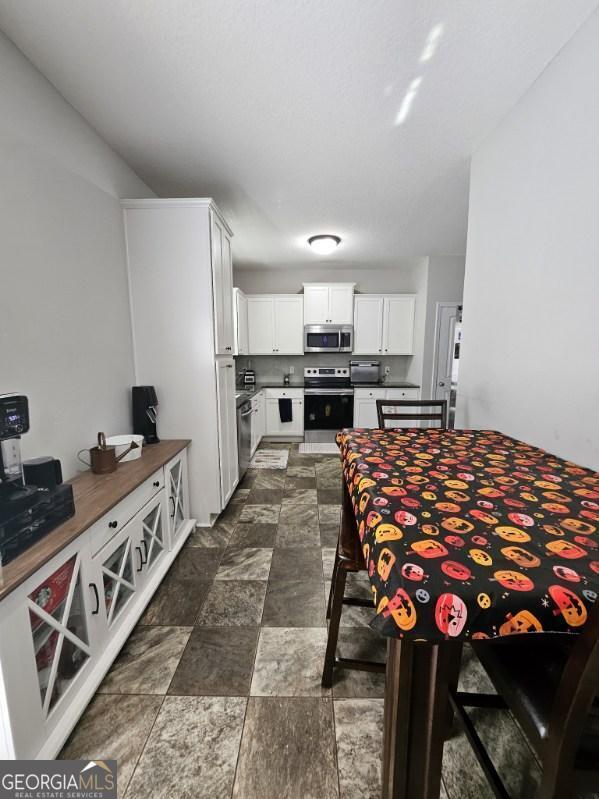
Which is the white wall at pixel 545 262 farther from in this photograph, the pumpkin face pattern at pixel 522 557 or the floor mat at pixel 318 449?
the floor mat at pixel 318 449

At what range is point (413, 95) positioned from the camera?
5.28ft

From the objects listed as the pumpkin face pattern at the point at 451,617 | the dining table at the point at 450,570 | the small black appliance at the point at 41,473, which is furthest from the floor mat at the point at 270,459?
the pumpkin face pattern at the point at 451,617

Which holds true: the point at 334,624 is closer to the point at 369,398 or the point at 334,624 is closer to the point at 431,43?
the point at 431,43

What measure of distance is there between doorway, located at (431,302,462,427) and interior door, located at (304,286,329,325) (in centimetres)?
154

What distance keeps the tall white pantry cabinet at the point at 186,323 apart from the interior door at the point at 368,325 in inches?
104

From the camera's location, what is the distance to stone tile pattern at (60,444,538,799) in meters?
0.99

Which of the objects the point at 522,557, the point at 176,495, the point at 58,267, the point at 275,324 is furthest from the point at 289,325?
the point at 522,557

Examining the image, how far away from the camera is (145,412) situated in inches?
86.6

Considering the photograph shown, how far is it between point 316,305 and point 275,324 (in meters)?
0.67

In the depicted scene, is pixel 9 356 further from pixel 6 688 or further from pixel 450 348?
pixel 450 348

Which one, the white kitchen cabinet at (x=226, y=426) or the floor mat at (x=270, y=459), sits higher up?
the white kitchen cabinet at (x=226, y=426)

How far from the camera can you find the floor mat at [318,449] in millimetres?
4274

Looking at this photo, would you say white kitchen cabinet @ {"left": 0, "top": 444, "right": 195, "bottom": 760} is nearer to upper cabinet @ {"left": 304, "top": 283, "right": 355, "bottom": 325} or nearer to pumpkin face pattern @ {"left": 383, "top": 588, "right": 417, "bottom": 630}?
pumpkin face pattern @ {"left": 383, "top": 588, "right": 417, "bottom": 630}

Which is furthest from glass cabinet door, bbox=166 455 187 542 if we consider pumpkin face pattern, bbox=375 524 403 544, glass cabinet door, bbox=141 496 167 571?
pumpkin face pattern, bbox=375 524 403 544
